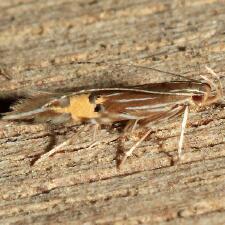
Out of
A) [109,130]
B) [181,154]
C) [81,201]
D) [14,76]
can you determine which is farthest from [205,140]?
[14,76]

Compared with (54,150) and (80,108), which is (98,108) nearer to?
(80,108)

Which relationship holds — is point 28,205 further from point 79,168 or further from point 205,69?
point 205,69

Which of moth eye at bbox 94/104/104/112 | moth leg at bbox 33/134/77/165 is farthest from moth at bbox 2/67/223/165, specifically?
moth leg at bbox 33/134/77/165

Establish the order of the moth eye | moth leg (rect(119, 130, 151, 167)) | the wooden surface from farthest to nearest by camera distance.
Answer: the moth eye < moth leg (rect(119, 130, 151, 167)) < the wooden surface

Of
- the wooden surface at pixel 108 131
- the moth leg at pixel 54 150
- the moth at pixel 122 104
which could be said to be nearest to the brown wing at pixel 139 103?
the moth at pixel 122 104

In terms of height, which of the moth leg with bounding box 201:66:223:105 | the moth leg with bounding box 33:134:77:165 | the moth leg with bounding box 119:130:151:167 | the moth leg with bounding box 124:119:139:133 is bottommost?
the moth leg with bounding box 119:130:151:167

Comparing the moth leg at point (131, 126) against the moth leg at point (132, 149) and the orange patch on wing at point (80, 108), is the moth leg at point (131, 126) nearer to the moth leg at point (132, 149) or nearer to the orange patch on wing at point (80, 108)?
the moth leg at point (132, 149)

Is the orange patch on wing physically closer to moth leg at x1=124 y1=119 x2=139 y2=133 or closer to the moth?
the moth
